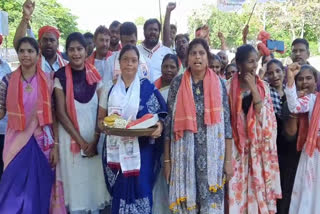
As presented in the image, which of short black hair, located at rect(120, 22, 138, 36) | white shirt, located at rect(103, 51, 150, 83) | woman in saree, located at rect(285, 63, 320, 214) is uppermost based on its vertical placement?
short black hair, located at rect(120, 22, 138, 36)

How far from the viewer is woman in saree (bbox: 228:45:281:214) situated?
3.36m

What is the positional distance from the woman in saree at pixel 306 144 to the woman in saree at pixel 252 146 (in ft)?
0.70

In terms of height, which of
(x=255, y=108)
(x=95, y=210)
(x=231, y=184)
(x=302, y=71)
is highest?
(x=302, y=71)

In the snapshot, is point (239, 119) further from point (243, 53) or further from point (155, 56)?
point (155, 56)

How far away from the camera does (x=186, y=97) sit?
3.13m

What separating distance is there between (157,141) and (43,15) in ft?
82.8

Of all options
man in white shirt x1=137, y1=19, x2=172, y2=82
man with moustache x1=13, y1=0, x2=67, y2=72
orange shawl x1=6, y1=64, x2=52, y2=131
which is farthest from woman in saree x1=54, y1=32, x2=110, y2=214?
man in white shirt x1=137, y1=19, x2=172, y2=82

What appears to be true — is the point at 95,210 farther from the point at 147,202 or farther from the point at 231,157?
the point at 231,157

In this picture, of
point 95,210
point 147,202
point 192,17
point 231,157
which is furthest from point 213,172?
point 192,17

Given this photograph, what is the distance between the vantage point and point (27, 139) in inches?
131

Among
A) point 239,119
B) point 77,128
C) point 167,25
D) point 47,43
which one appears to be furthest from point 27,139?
point 167,25

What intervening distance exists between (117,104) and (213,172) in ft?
3.32

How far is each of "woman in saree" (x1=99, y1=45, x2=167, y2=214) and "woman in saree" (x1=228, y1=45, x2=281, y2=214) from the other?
0.75 meters

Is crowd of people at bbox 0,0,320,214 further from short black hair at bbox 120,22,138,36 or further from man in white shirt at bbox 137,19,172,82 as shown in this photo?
man in white shirt at bbox 137,19,172,82
